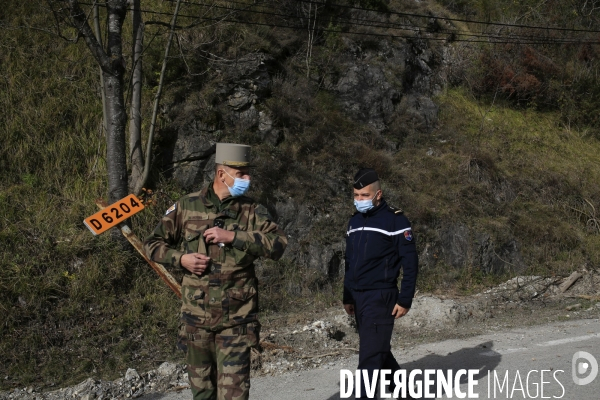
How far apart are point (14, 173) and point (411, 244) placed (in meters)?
6.90

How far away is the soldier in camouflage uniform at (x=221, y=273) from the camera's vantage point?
11.6ft

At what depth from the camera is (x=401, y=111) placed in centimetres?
1367

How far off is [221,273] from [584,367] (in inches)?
157

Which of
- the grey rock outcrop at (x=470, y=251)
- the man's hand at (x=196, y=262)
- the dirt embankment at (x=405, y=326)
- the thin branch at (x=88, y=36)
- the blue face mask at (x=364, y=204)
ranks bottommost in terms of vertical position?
the grey rock outcrop at (x=470, y=251)

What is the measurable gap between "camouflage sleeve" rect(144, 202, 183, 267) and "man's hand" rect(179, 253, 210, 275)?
15 cm

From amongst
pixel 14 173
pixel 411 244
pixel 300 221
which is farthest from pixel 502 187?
pixel 14 173

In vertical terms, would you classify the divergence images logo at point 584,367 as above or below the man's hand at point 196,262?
below

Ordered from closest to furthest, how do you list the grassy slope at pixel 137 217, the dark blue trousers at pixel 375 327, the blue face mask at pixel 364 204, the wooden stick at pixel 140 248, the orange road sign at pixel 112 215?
the dark blue trousers at pixel 375 327
the blue face mask at pixel 364 204
the orange road sign at pixel 112 215
the wooden stick at pixel 140 248
the grassy slope at pixel 137 217

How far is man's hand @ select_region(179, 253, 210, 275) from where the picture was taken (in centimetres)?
350

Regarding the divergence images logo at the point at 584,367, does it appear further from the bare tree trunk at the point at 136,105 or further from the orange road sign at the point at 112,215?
the bare tree trunk at the point at 136,105

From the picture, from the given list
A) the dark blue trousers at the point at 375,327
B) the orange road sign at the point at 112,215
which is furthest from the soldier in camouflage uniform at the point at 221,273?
the orange road sign at the point at 112,215

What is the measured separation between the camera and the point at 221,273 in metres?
3.57

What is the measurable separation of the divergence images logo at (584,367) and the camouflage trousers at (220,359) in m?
3.27

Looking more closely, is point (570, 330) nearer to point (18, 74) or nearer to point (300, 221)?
point (300, 221)
